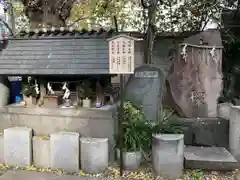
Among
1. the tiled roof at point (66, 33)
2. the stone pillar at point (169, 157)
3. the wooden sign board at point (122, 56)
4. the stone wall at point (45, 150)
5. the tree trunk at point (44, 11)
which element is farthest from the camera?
the tree trunk at point (44, 11)

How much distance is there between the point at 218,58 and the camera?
6.24m

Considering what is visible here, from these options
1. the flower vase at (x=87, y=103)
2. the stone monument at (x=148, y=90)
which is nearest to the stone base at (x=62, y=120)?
the flower vase at (x=87, y=103)

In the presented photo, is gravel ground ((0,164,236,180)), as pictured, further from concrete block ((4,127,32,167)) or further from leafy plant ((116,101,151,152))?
leafy plant ((116,101,151,152))

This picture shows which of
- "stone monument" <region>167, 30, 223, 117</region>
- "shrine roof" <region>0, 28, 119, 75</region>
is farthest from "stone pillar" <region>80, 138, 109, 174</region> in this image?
"stone monument" <region>167, 30, 223, 117</region>

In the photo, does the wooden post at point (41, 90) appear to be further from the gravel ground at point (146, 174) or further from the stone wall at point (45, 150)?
the gravel ground at point (146, 174)

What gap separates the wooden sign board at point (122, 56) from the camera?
4.48 meters

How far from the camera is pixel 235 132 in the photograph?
Answer: 17.9ft

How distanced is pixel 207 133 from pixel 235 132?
28.3 inches

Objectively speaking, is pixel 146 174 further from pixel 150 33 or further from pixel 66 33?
pixel 150 33

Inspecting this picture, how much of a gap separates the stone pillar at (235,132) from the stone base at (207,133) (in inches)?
15.0

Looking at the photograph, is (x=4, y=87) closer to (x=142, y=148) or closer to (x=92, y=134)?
(x=92, y=134)

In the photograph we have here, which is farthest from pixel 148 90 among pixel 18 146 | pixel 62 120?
pixel 18 146

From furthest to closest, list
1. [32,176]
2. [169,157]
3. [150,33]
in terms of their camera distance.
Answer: [150,33], [32,176], [169,157]

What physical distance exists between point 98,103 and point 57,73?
41.1 inches
